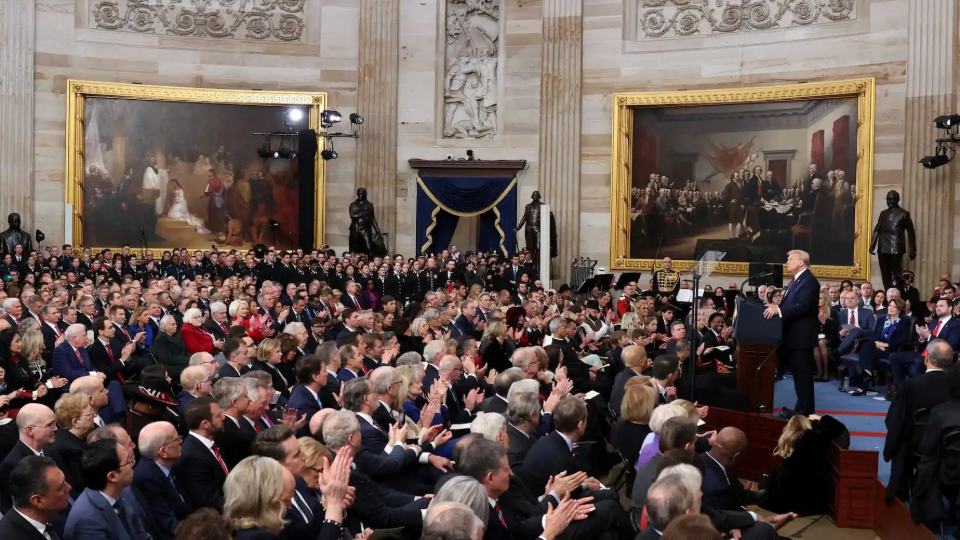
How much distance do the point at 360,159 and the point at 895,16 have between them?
12652mm

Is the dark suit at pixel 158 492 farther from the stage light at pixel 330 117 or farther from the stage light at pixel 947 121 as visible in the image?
the stage light at pixel 330 117

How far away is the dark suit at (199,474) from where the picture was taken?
5.82 meters

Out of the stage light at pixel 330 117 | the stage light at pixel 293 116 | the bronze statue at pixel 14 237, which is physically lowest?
the bronze statue at pixel 14 237

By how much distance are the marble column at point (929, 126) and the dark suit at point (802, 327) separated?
10.9 metres

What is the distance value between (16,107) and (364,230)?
28.0 ft

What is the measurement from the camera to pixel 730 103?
883 inches

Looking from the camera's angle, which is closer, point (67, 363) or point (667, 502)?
point (667, 502)

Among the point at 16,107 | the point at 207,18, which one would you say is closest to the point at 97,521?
the point at 16,107

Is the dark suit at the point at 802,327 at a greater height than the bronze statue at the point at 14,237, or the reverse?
the bronze statue at the point at 14,237

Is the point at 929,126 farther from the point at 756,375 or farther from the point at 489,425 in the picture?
the point at 489,425

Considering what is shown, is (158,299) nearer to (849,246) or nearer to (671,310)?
(671,310)

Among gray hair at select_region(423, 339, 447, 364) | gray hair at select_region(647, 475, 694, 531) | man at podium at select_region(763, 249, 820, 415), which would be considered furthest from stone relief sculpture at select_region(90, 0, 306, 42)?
gray hair at select_region(647, 475, 694, 531)

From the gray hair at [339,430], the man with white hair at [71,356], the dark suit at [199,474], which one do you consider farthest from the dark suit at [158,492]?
the man with white hair at [71,356]

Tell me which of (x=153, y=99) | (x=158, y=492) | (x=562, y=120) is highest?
(x=153, y=99)
